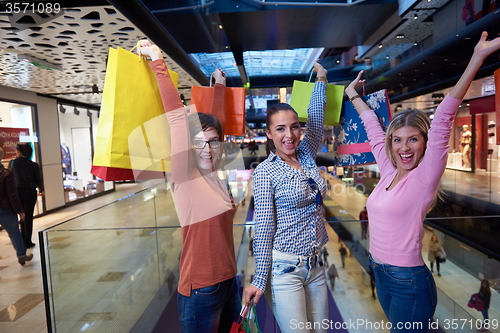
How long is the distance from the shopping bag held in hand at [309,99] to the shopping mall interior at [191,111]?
0.03 meters

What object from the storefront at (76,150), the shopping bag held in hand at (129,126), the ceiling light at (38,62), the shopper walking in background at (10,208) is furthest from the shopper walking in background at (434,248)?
the storefront at (76,150)

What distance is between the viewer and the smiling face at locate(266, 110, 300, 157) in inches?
51.5

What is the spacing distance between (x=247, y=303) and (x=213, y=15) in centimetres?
451

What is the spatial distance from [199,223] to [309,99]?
93 centimetres

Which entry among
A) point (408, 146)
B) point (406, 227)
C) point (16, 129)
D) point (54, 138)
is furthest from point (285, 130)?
point (54, 138)

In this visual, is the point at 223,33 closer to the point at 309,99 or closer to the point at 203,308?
the point at 309,99

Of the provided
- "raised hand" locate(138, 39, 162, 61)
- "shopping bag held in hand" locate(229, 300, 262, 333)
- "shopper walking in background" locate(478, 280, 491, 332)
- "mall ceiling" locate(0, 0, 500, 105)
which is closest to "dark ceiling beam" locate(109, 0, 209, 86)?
"mall ceiling" locate(0, 0, 500, 105)

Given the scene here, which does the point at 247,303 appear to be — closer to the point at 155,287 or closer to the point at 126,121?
the point at 126,121

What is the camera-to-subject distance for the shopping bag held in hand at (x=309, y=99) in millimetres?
1683

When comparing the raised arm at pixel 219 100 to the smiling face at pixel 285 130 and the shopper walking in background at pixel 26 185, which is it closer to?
the smiling face at pixel 285 130

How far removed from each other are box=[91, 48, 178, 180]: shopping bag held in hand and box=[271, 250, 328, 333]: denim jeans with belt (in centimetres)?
65

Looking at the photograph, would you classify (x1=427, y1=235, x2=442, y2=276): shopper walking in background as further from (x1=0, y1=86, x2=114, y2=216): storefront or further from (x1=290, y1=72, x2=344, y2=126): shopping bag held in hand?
(x1=0, y1=86, x2=114, y2=216): storefront

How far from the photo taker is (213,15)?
4.59 meters

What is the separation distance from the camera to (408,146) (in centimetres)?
125
